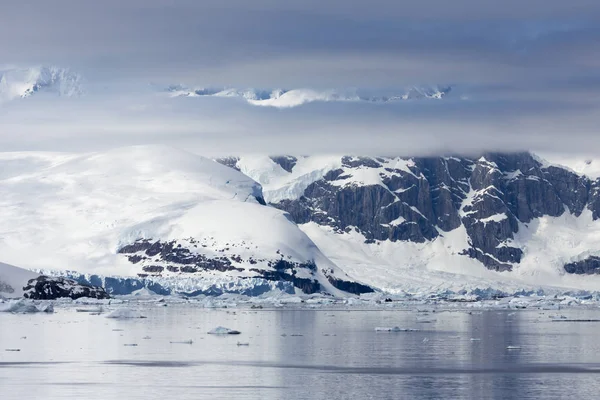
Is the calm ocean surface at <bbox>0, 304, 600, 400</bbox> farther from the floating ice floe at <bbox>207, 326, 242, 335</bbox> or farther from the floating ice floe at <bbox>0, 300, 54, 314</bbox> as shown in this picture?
the floating ice floe at <bbox>0, 300, 54, 314</bbox>

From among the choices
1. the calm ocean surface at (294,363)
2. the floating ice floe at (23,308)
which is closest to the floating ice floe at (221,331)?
the calm ocean surface at (294,363)

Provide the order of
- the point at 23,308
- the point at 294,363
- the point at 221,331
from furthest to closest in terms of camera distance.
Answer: the point at 23,308 → the point at 221,331 → the point at 294,363

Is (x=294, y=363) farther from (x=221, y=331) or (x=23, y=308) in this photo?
(x=23, y=308)

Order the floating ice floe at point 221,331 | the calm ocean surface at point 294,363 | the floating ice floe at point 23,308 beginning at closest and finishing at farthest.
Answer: the calm ocean surface at point 294,363, the floating ice floe at point 221,331, the floating ice floe at point 23,308

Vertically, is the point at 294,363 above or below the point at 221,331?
below

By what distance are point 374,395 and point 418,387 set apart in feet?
14.6

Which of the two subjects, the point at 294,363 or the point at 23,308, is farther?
the point at 23,308

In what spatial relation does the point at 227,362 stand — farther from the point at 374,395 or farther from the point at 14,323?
the point at 14,323

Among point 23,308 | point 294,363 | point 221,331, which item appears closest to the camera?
point 294,363

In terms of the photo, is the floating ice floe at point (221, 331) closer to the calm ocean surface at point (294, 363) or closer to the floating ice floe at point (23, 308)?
the calm ocean surface at point (294, 363)

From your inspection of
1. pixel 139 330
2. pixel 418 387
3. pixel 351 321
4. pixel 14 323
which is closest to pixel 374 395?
pixel 418 387

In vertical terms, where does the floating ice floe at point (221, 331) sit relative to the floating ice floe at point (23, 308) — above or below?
below

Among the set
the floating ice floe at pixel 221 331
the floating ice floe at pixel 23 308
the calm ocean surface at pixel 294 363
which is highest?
the floating ice floe at pixel 23 308

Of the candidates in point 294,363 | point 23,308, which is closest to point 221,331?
point 294,363
